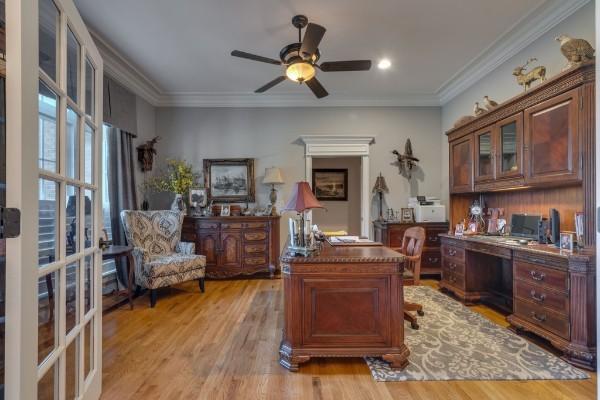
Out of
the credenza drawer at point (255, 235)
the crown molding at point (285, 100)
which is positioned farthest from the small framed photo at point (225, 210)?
the crown molding at point (285, 100)

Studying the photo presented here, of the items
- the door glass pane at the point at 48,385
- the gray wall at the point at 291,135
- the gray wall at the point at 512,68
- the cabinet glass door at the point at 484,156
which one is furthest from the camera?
the gray wall at the point at 291,135

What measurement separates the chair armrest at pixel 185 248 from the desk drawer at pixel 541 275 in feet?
11.6

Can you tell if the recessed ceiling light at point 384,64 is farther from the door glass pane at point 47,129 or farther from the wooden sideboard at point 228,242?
the door glass pane at point 47,129

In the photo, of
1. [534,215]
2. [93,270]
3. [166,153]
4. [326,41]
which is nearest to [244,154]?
[166,153]

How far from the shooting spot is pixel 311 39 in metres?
2.44

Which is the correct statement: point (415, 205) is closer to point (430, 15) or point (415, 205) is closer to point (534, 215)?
point (534, 215)

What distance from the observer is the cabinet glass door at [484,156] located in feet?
10.9

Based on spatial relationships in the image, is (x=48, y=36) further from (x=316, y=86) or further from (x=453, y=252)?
(x=453, y=252)

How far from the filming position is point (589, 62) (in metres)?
2.13

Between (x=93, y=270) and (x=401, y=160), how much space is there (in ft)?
14.7

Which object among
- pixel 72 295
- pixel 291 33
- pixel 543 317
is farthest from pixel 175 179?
pixel 543 317

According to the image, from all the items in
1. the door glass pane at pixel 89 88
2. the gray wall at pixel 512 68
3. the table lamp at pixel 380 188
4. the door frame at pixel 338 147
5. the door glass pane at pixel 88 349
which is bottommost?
the door glass pane at pixel 88 349

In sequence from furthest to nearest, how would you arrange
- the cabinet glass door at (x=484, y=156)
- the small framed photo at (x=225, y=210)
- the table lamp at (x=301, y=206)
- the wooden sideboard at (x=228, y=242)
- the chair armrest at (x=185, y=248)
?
the small framed photo at (x=225, y=210)
the wooden sideboard at (x=228, y=242)
the chair armrest at (x=185, y=248)
the cabinet glass door at (x=484, y=156)
the table lamp at (x=301, y=206)

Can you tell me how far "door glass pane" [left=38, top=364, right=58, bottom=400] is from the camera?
1.12 metres
